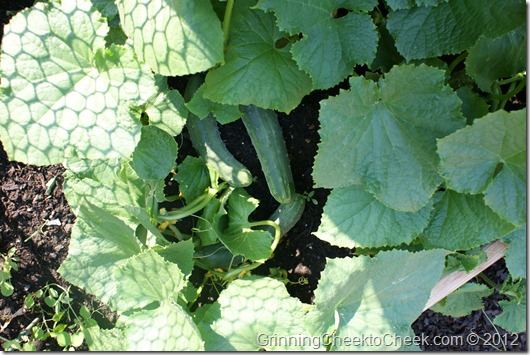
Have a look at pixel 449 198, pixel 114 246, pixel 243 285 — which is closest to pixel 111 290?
pixel 114 246

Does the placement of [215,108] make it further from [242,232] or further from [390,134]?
[390,134]

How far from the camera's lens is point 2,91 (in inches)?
62.1

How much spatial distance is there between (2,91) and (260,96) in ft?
2.60

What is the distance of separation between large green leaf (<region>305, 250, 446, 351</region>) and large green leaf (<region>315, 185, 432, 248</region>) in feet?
0.18

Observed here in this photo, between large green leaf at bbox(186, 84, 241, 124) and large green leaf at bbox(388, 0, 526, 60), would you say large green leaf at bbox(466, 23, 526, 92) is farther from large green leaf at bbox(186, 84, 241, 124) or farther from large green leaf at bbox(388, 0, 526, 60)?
large green leaf at bbox(186, 84, 241, 124)

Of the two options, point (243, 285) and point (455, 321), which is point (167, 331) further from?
point (455, 321)

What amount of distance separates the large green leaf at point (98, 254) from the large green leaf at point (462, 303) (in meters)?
1.24

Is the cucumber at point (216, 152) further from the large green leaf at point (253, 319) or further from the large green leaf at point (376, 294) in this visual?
the large green leaf at point (376, 294)

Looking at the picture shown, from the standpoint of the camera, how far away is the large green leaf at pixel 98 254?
6.14ft

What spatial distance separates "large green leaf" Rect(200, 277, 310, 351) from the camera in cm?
181

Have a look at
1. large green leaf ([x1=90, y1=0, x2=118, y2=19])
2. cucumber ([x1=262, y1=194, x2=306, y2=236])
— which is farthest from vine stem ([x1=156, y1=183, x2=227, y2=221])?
large green leaf ([x1=90, y1=0, x2=118, y2=19])

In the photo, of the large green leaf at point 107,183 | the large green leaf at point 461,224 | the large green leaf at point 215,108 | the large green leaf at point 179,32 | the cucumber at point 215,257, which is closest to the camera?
the large green leaf at point 179,32

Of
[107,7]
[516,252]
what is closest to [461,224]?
[516,252]

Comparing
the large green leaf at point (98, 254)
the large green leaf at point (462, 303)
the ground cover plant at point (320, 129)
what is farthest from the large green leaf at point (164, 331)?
the large green leaf at point (462, 303)
